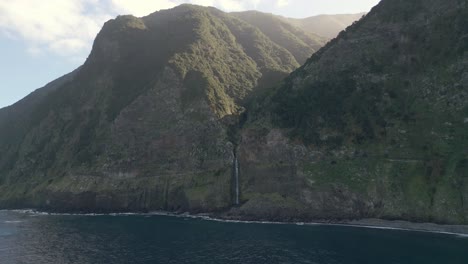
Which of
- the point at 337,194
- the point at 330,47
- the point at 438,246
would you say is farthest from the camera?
the point at 330,47

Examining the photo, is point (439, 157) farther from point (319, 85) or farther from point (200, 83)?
point (200, 83)

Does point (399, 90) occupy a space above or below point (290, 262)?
above

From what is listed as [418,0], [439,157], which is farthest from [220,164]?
[418,0]

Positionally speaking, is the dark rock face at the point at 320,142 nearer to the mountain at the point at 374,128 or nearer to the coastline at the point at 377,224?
the mountain at the point at 374,128

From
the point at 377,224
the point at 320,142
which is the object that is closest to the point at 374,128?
the point at 320,142

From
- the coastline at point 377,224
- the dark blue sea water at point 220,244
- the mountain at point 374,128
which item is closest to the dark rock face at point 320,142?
the mountain at point 374,128

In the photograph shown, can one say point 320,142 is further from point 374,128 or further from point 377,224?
point 377,224

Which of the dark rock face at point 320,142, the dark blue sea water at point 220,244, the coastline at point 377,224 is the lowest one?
the dark blue sea water at point 220,244
